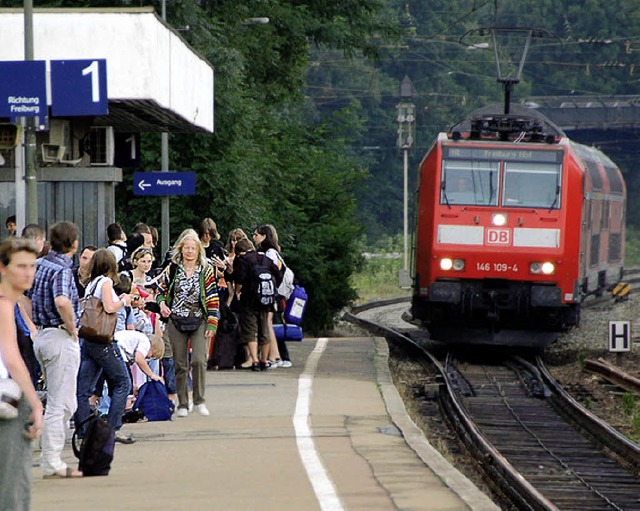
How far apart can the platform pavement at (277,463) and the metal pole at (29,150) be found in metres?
2.78

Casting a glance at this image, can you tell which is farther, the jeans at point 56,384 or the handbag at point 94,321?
the handbag at point 94,321

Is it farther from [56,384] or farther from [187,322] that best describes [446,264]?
[56,384]

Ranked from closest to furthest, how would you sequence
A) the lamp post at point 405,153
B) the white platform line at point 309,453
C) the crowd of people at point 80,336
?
the crowd of people at point 80,336 → the white platform line at point 309,453 → the lamp post at point 405,153

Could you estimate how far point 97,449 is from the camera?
991cm

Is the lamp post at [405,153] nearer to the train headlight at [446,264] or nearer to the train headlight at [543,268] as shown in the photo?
the train headlight at [446,264]

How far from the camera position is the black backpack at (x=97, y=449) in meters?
9.82

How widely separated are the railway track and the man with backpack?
251 cm

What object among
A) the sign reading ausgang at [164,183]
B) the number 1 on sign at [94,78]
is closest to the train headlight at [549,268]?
the sign reading ausgang at [164,183]

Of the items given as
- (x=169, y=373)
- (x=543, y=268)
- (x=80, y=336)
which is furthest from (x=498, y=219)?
(x=80, y=336)

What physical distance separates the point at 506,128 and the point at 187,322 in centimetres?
1155

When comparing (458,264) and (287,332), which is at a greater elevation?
(458,264)

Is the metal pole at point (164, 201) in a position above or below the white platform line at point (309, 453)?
above

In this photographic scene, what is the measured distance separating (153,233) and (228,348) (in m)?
2.06

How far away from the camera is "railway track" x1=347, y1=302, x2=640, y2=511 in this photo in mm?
12584
